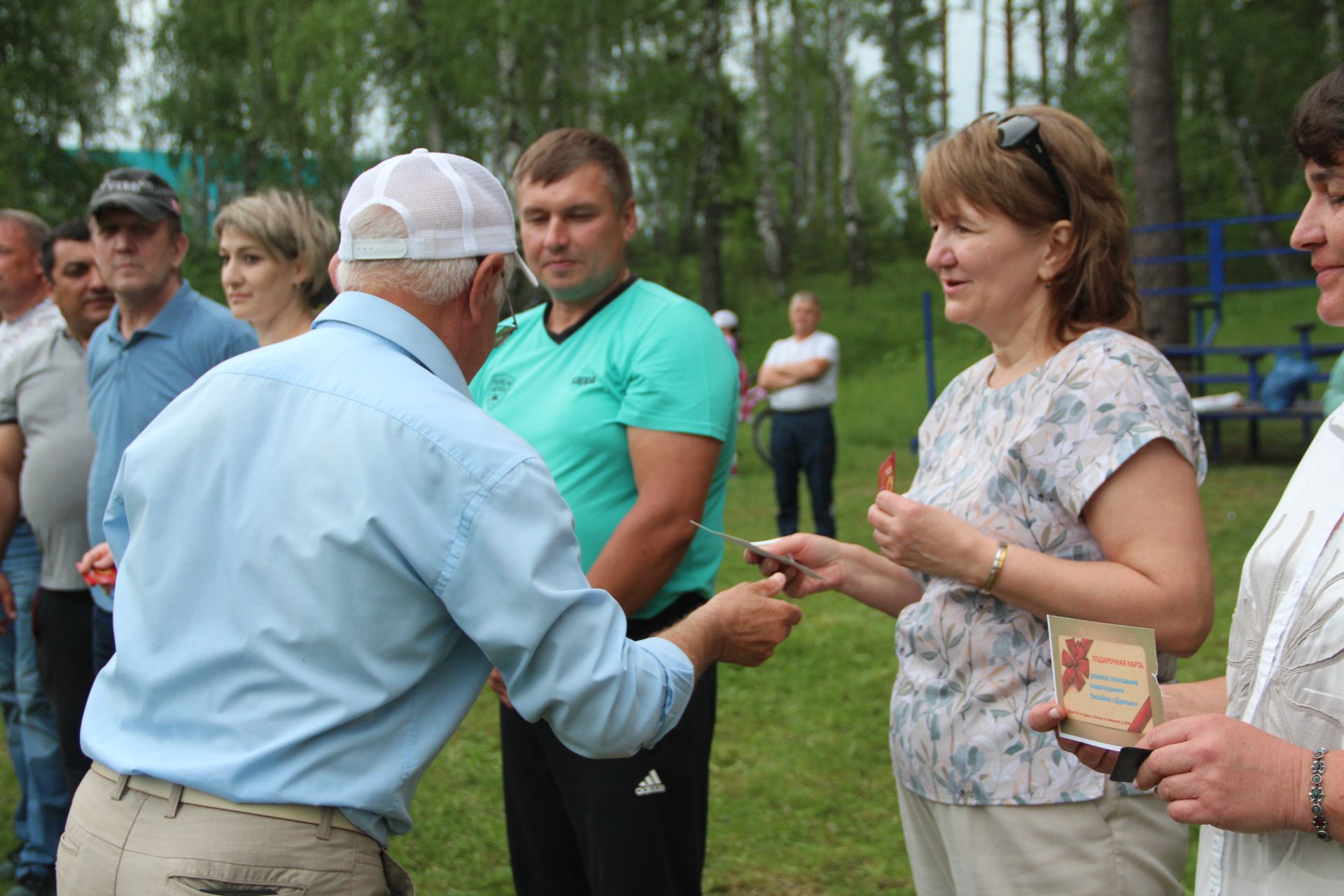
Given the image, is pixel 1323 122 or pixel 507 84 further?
pixel 507 84

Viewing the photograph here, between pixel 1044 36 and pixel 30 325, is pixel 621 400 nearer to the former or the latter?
pixel 30 325

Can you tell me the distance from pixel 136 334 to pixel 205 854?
252 cm

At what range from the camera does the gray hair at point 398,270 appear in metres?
1.83

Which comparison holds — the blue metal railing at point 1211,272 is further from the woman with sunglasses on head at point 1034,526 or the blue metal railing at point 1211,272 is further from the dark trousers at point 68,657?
the dark trousers at point 68,657

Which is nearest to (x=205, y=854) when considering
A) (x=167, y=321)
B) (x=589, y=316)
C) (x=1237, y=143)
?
(x=589, y=316)

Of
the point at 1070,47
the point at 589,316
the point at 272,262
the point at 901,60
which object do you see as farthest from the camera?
the point at 901,60

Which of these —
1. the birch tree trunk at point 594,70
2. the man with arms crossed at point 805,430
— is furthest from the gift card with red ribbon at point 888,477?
the birch tree trunk at point 594,70

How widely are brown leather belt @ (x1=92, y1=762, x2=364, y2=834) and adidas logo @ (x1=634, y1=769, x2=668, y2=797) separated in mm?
1037

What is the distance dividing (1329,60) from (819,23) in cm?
1507

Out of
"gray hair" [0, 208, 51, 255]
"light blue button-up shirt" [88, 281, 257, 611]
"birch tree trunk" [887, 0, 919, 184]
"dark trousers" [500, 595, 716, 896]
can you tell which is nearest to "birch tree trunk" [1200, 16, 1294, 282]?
A: "birch tree trunk" [887, 0, 919, 184]

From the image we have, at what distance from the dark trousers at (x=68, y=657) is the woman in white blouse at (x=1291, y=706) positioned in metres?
3.48

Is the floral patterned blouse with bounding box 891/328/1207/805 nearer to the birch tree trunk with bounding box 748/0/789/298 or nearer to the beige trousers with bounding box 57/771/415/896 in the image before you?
the beige trousers with bounding box 57/771/415/896

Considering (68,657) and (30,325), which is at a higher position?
(30,325)

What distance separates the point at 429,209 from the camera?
1.83 meters
